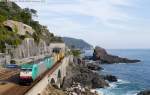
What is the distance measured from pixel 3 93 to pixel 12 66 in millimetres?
32293

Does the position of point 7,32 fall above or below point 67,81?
above

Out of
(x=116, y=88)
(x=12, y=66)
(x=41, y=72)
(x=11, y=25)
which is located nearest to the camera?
(x=41, y=72)

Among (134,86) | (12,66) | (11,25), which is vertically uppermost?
(11,25)

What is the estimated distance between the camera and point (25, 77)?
51.7 m

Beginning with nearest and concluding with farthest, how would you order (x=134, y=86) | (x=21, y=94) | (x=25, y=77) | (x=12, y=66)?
(x=21, y=94) → (x=25, y=77) → (x=12, y=66) → (x=134, y=86)

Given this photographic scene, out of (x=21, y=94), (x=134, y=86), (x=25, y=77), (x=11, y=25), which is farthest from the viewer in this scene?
(x=11, y=25)

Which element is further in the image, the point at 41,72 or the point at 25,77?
the point at 41,72

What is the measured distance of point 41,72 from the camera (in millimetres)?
63000

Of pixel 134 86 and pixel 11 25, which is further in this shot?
pixel 11 25

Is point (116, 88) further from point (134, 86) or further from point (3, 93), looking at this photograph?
→ point (3, 93)

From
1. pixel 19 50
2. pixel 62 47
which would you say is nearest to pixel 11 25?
pixel 19 50

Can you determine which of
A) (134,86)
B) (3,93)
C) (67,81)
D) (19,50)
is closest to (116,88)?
(134,86)

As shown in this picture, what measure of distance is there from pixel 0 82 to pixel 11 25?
58.3 metres

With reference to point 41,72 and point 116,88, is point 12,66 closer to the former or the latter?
point 41,72
